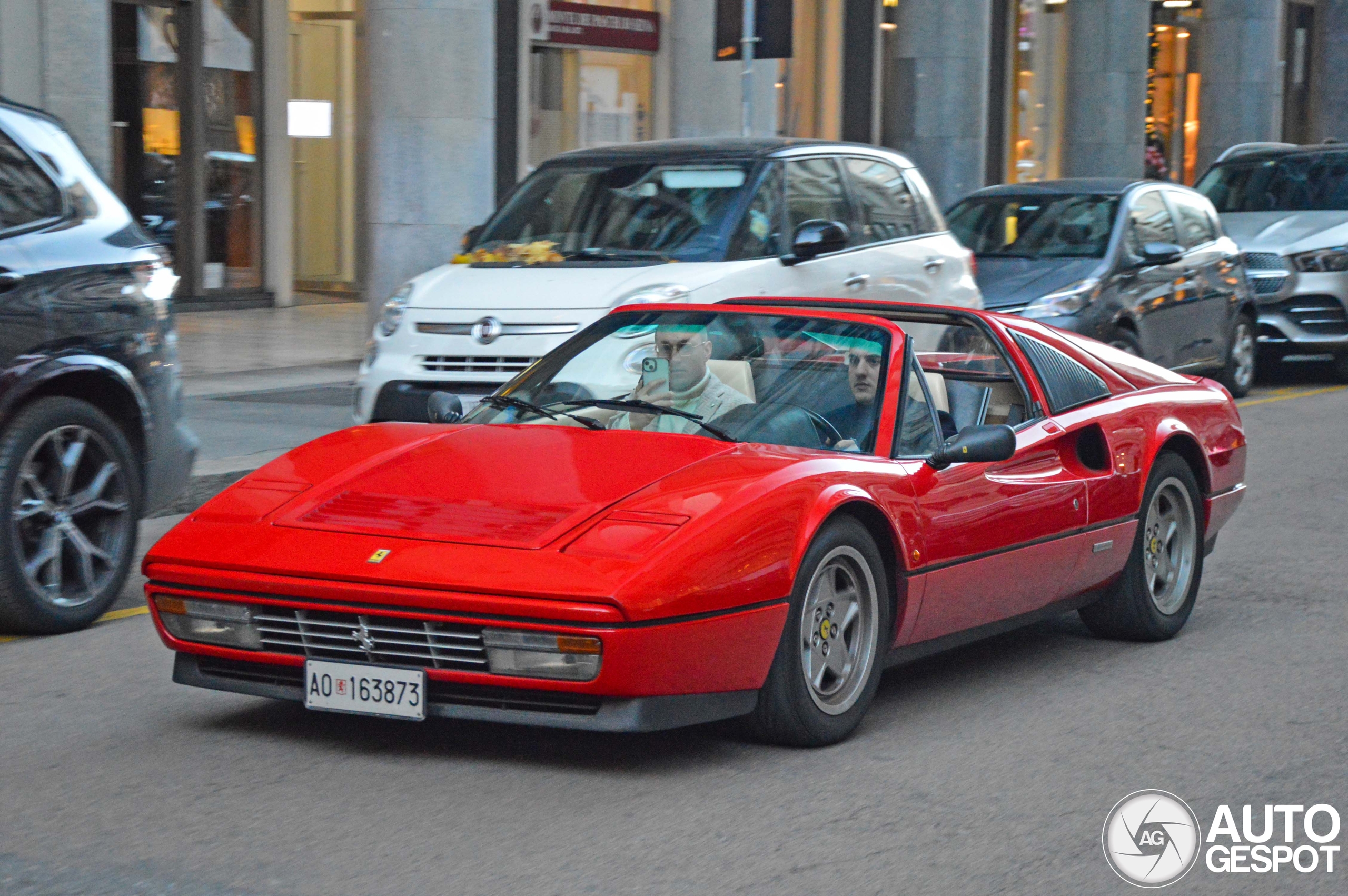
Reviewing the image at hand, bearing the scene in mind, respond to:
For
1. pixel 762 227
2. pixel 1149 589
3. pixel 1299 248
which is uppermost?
pixel 762 227

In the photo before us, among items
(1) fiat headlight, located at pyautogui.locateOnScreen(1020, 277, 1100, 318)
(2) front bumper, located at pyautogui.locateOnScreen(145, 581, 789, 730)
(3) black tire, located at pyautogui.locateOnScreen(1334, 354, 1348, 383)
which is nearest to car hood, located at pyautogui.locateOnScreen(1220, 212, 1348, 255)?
(3) black tire, located at pyautogui.locateOnScreen(1334, 354, 1348, 383)

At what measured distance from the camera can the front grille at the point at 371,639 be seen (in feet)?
15.2

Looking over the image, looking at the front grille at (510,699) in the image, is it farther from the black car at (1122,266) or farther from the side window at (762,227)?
the black car at (1122,266)

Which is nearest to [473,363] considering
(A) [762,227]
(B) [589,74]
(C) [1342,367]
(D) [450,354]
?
(D) [450,354]

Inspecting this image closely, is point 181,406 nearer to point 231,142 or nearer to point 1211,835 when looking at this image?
point 1211,835

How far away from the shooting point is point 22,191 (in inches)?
→ 261

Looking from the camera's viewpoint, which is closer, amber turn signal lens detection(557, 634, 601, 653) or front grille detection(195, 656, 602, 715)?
amber turn signal lens detection(557, 634, 601, 653)

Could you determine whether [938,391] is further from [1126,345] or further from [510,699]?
[1126,345]

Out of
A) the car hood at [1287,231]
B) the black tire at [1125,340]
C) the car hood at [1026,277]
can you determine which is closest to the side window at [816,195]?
the car hood at [1026,277]

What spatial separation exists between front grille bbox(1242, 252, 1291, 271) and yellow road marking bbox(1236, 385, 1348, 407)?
42.5 inches

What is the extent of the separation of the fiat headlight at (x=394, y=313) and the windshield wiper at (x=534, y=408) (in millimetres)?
4000

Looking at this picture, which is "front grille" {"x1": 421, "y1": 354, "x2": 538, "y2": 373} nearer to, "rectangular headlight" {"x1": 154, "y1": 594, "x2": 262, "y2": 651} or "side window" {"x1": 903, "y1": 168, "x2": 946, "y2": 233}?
"side window" {"x1": 903, "y1": 168, "x2": 946, "y2": 233}

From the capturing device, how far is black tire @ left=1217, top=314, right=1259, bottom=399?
15620mm

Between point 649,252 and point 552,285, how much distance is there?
0.65 meters
